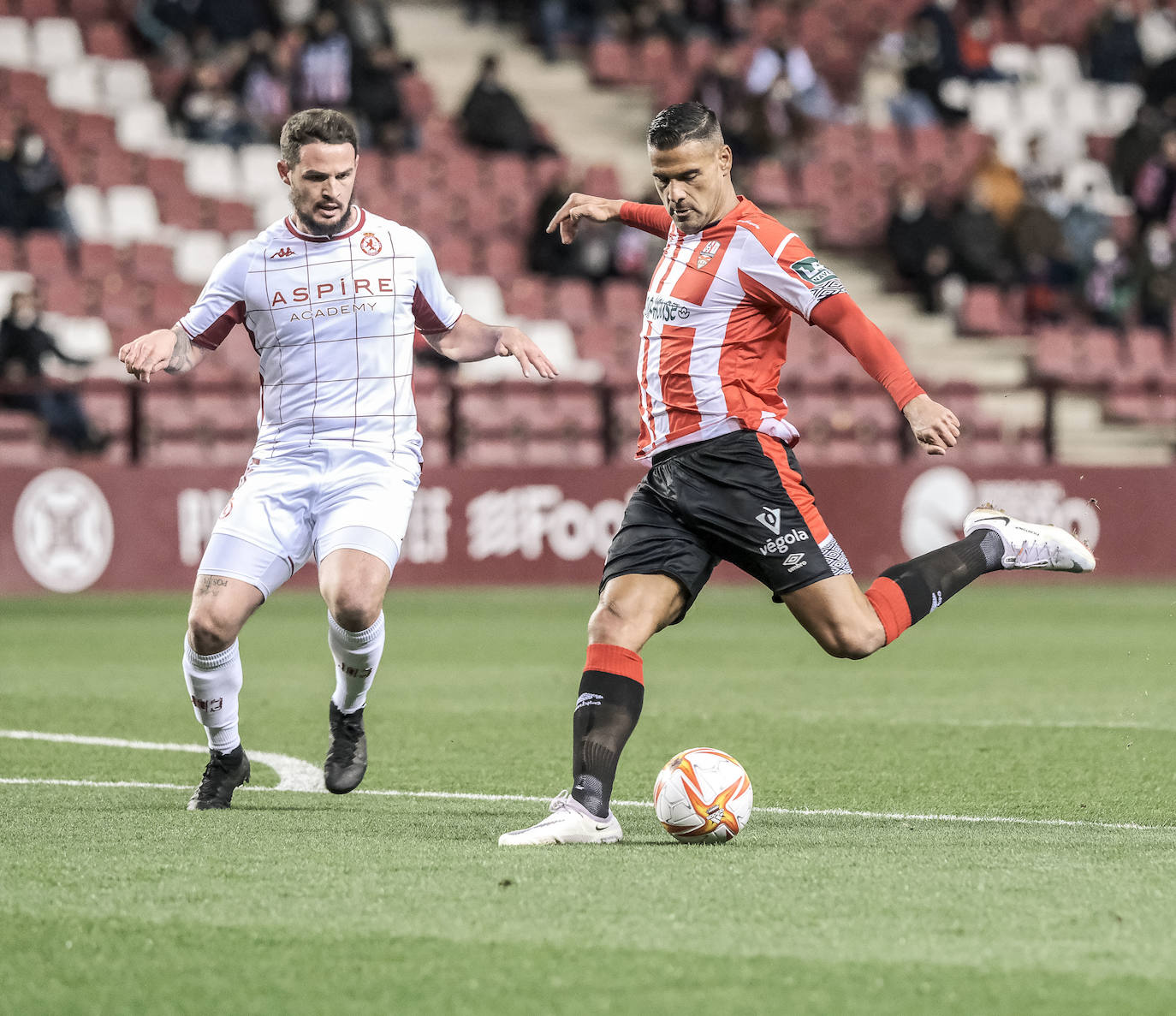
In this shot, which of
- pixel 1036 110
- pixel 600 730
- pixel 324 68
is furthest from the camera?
pixel 1036 110

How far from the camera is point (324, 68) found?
19.3m

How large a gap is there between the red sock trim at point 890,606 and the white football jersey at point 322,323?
1.67 metres

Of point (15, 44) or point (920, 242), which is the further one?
point (920, 242)

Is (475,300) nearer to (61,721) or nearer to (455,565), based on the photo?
(455,565)

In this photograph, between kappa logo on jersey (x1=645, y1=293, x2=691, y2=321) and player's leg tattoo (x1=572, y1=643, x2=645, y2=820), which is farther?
kappa logo on jersey (x1=645, y1=293, x2=691, y2=321)

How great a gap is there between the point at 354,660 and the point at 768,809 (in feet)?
4.72

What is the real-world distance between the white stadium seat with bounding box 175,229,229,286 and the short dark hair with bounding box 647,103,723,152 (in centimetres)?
1281

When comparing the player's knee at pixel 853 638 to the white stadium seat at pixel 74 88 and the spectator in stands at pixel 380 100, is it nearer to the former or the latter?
the spectator in stands at pixel 380 100

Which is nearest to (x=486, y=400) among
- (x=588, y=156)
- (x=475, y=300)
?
(x=475, y=300)

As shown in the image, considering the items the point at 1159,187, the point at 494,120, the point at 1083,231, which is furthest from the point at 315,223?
the point at 1159,187

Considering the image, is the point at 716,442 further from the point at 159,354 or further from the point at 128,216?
the point at 128,216

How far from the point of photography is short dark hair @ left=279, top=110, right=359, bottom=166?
6094 mm

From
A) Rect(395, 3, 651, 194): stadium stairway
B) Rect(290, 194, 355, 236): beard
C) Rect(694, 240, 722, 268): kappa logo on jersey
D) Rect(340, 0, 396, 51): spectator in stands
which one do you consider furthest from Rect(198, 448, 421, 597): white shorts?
Rect(395, 3, 651, 194): stadium stairway

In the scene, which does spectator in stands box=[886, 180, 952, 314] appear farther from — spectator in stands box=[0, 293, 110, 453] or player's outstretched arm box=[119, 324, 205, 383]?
player's outstretched arm box=[119, 324, 205, 383]
